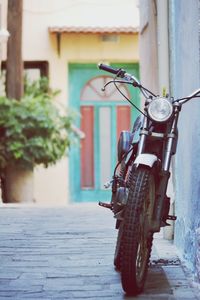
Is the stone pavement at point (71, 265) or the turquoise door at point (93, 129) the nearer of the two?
the stone pavement at point (71, 265)

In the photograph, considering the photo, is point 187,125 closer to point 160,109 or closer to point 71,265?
point 160,109

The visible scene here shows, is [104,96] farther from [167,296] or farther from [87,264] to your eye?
[167,296]

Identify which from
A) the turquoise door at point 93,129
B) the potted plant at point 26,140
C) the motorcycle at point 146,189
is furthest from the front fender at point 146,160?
the turquoise door at point 93,129

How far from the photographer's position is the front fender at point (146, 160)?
2967mm

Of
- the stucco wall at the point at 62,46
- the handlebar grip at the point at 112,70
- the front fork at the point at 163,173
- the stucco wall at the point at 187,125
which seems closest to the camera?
the front fork at the point at 163,173

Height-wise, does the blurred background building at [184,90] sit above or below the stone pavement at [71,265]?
above

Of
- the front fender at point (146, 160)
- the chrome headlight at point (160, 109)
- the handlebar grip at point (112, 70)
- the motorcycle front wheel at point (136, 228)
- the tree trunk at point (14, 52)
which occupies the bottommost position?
the motorcycle front wheel at point (136, 228)

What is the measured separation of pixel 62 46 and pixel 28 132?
2.70 m

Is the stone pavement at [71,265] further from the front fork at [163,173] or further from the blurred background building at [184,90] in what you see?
the front fork at [163,173]

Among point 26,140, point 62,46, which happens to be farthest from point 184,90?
point 62,46

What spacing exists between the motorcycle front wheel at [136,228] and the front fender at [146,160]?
0.03 metres

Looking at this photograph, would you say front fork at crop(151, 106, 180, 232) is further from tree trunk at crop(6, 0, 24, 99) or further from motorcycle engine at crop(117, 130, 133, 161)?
tree trunk at crop(6, 0, 24, 99)

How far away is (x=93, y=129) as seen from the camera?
11.3 meters

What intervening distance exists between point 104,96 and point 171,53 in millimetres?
6654
